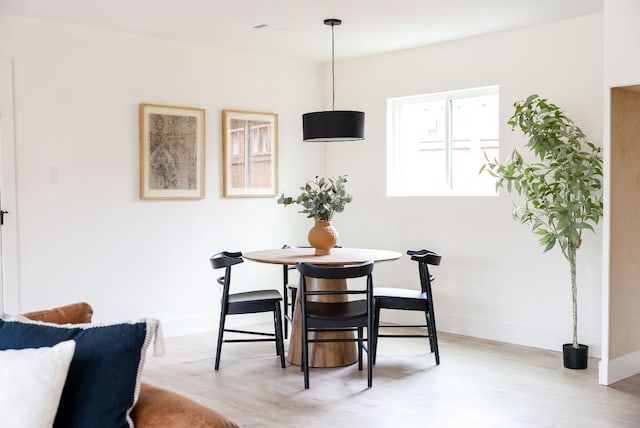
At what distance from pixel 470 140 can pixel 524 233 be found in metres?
0.97

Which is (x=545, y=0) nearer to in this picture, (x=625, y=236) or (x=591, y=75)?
(x=591, y=75)

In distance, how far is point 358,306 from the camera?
14.8 ft

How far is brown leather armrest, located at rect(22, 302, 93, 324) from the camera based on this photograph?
2.24 metres

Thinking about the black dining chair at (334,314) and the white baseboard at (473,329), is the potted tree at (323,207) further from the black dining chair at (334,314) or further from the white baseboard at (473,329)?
the white baseboard at (473,329)

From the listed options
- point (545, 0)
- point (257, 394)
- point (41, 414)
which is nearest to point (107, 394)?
point (41, 414)

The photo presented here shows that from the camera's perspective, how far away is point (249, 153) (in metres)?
6.26

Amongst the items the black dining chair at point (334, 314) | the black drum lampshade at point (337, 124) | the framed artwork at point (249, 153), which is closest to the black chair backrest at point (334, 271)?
the black dining chair at point (334, 314)

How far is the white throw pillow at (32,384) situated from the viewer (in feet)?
5.76

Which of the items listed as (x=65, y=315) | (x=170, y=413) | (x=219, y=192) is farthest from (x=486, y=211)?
(x=170, y=413)

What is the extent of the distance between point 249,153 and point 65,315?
161 inches

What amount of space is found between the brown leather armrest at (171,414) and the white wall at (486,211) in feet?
12.4

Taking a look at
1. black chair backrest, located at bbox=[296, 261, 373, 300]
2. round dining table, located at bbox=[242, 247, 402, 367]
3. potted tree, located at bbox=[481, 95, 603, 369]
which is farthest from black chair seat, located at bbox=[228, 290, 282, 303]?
potted tree, located at bbox=[481, 95, 603, 369]

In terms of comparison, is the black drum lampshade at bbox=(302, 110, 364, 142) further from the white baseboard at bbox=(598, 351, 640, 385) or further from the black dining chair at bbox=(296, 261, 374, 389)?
the white baseboard at bbox=(598, 351, 640, 385)

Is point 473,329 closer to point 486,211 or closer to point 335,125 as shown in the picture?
point 486,211
